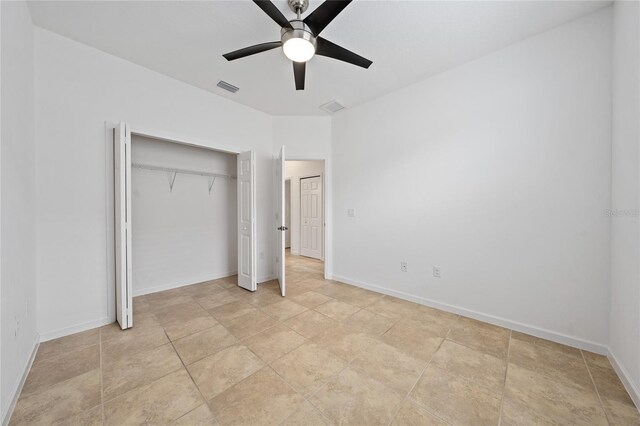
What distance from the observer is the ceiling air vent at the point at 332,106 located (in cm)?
355

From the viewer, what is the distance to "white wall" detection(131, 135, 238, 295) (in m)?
3.28

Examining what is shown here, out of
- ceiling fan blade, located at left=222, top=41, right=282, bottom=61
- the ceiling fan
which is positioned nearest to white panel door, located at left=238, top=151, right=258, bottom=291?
ceiling fan blade, located at left=222, top=41, right=282, bottom=61

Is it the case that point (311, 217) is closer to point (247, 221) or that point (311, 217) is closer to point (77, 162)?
point (247, 221)

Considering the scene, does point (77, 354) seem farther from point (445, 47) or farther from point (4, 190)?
point (445, 47)

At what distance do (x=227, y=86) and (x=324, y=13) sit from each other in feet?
6.70

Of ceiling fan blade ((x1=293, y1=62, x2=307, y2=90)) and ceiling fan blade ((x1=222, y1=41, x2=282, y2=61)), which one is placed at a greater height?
ceiling fan blade ((x1=222, y1=41, x2=282, y2=61))

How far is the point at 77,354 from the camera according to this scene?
6.42 ft

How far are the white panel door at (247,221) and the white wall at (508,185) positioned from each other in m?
1.78

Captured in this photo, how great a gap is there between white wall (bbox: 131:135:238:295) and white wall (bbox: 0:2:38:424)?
120 centimetres

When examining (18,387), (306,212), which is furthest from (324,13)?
(306,212)

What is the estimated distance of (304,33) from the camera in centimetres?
178

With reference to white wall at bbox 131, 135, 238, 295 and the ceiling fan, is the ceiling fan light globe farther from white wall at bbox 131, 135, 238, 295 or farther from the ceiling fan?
white wall at bbox 131, 135, 238, 295

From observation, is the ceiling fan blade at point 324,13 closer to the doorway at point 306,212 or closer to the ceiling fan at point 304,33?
the ceiling fan at point 304,33

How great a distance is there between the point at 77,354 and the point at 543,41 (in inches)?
A: 196
